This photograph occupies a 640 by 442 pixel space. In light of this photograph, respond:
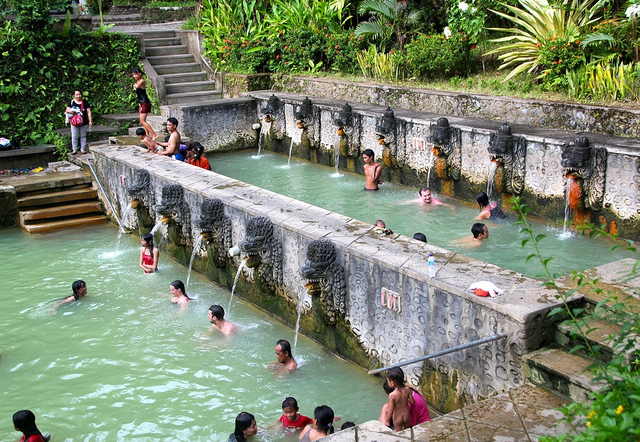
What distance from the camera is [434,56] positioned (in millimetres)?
15672

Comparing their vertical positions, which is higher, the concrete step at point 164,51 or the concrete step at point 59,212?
the concrete step at point 164,51

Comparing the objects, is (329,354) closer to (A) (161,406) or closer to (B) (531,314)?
(A) (161,406)

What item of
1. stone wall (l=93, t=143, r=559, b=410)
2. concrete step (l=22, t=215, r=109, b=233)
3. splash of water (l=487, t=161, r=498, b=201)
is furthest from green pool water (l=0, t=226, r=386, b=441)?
splash of water (l=487, t=161, r=498, b=201)

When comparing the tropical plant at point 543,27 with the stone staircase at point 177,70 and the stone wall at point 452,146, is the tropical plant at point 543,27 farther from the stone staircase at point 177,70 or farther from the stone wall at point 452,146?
the stone staircase at point 177,70

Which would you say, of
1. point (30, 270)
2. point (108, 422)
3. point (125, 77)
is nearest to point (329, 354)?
point (108, 422)

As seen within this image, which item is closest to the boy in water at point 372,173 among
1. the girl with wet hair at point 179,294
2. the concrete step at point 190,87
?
the girl with wet hair at point 179,294

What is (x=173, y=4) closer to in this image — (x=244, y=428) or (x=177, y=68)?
(x=177, y=68)

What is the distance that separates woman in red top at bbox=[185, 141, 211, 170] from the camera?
13.5 metres

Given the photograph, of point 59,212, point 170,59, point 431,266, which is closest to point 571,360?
point 431,266

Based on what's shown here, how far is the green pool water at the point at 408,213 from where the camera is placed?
9586 mm

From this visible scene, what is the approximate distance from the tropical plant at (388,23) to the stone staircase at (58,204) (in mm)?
7798

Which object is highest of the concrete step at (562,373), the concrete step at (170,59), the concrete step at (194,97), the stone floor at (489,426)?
the concrete step at (170,59)

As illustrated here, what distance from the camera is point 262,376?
7.85 metres

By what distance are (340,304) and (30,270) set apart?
592 cm
